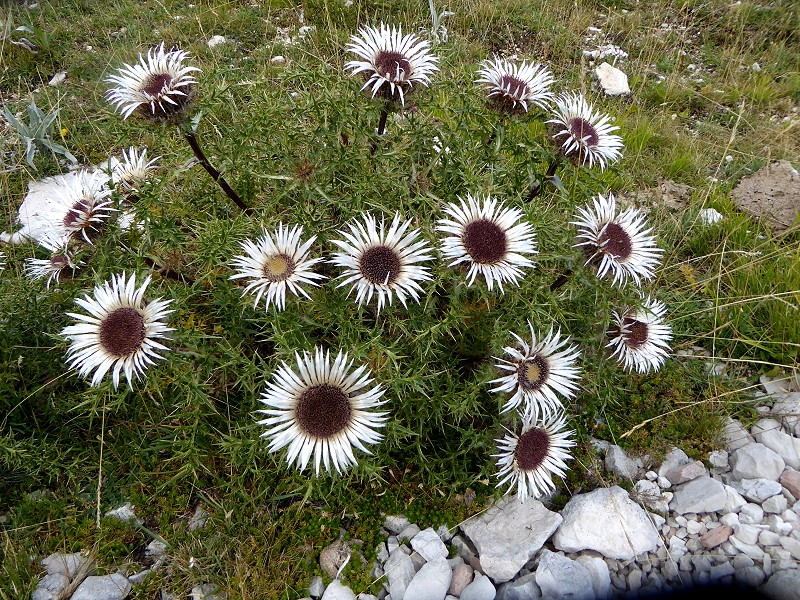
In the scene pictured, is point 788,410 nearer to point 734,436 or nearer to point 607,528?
point 734,436

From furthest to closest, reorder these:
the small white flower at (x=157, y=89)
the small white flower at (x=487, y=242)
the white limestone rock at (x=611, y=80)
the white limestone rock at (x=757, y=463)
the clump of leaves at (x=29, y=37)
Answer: the white limestone rock at (x=611, y=80), the clump of leaves at (x=29, y=37), the white limestone rock at (x=757, y=463), the small white flower at (x=157, y=89), the small white flower at (x=487, y=242)

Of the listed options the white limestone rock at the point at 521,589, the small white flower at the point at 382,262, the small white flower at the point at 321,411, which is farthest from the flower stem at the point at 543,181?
the white limestone rock at the point at 521,589

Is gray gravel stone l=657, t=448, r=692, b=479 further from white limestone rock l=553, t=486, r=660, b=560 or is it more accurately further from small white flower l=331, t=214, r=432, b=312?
small white flower l=331, t=214, r=432, b=312

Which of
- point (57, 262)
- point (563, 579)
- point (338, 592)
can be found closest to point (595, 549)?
point (563, 579)

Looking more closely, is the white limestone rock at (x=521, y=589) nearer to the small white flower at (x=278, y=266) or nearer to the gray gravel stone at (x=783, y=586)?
the gray gravel stone at (x=783, y=586)

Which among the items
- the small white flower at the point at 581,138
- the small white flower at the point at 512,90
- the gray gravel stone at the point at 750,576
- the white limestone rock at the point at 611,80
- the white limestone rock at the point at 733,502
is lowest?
the gray gravel stone at the point at 750,576

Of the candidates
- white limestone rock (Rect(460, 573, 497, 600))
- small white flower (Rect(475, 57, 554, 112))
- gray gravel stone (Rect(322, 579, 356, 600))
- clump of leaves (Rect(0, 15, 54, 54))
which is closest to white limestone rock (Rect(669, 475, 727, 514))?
white limestone rock (Rect(460, 573, 497, 600))

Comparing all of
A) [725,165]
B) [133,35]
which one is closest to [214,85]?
[133,35]
